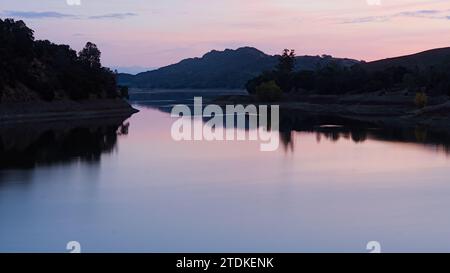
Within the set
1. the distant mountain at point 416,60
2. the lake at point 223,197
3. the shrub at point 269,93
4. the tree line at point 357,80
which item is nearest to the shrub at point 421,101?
the tree line at point 357,80

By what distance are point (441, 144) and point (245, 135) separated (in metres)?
9.96

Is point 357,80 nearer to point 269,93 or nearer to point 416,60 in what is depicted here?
point 269,93

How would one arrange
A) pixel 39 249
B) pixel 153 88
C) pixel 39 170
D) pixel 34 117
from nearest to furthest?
pixel 39 249
pixel 39 170
pixel 34 117
pixel 153 88

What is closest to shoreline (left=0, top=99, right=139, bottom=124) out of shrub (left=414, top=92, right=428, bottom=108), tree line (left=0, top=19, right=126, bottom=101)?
tree line (left=0, top=19, right=126, bottom=101)

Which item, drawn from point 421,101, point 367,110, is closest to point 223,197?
point 421,101

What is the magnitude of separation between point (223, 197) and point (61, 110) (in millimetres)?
37217

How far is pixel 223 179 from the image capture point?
770 inches

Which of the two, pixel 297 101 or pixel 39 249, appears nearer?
pixel 39 249

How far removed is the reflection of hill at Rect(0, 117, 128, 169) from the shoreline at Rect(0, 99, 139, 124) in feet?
6.21

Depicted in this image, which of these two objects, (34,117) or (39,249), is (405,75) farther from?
(39,249)

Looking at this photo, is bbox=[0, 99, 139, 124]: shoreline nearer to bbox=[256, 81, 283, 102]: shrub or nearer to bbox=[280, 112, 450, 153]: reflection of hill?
bbox=[280, 112, 450, 153]: reflection of hill

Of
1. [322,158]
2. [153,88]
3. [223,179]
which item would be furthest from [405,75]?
[153,88]

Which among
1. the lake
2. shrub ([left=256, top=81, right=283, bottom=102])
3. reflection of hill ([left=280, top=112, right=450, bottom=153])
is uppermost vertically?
shrub ([left=256, top=81, right=283, bottom=102])

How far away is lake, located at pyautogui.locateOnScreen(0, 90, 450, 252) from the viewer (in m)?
12.0
